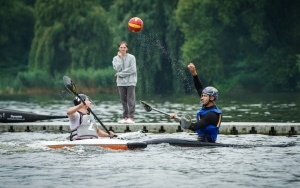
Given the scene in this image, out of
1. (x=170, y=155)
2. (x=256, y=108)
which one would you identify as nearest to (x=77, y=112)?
(x=170, y=155)

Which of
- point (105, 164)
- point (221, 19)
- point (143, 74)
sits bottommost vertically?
point (105, 164)

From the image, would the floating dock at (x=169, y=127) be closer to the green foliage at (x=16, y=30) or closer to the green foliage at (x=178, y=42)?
the green foliage at (x=178, y=42)

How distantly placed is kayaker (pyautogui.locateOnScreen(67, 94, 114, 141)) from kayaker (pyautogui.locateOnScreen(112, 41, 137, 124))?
15.8ft

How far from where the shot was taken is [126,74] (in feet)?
83.7

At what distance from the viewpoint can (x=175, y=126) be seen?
84.1ft

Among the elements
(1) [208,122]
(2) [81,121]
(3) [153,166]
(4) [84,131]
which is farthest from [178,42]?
(3) [153,166]

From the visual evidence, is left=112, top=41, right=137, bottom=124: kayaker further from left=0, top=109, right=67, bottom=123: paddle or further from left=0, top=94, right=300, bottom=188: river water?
left=0, top=94, right=300, bottom=188: river water

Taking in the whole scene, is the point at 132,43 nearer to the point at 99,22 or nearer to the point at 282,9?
the point at 99,22

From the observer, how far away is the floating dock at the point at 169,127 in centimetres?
2489

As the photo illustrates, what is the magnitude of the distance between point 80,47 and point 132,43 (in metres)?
5.82

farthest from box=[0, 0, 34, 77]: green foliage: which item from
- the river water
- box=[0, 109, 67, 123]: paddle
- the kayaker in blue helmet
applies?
the kayaker in blue helmet

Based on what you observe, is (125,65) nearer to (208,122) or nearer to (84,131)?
(84,131)

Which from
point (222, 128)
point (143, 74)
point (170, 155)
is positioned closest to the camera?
point (170, 155)

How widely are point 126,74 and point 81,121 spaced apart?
5.36 m
